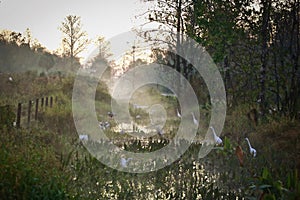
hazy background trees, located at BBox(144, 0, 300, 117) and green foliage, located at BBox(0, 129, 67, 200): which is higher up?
hazy background trees, located at BBox(144, 0, 300, 117)

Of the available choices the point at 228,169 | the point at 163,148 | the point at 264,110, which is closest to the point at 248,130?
the point at 264,110

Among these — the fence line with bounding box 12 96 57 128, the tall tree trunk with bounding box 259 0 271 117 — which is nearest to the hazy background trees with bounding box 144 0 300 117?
the tall tree trunk with bounding box 259 0 271 117

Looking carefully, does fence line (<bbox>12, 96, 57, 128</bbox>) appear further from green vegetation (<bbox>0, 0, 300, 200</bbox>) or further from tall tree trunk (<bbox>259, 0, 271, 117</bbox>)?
tall tree trunk (<bbox>259, 0, 271, 117</bbox>)

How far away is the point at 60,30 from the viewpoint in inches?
1786

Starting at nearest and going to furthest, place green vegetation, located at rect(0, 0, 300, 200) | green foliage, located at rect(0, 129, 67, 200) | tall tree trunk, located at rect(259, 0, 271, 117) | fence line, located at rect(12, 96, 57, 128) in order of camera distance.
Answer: green foliage, located at rect(0, 129, 67, 200), green vegetation, located at rect(0, 0, 300, 200), fence line, located at rect(12, 96, 57, 128), tall tree trunk, located at rect(259, 0, 271, 117)

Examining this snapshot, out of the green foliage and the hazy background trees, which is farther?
the hazy background trees

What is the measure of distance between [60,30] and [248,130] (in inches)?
1418

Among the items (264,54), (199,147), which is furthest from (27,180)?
→ (264,54)

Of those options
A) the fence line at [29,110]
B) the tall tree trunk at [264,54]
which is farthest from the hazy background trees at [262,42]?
the fence line at [29,110]

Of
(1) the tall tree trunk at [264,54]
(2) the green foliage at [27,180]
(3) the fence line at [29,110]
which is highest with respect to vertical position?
(1) the tall tree trunk at [264,54]

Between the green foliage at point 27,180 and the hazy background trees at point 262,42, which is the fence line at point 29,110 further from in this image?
the hazy background trees at point 262,42

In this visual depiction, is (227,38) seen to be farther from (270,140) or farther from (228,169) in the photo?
(228,169)

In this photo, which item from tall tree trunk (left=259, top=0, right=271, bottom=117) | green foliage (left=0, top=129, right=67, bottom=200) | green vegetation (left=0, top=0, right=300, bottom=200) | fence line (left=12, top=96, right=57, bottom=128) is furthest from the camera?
tall tree trunk (left=259, top=0, right=271, bottom=117)

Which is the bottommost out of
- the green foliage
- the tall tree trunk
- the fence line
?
the green foliage
